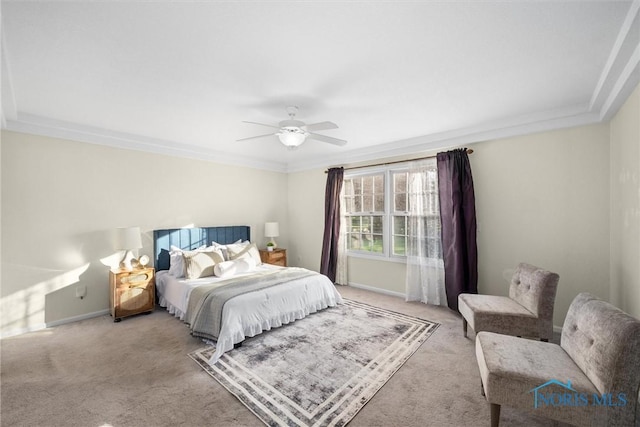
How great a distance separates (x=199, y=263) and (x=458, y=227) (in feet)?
12.3

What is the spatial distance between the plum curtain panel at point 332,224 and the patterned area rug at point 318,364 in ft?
5.48

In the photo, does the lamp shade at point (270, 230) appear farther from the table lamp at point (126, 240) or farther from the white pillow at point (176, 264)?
the table lamp at point (126, 240)

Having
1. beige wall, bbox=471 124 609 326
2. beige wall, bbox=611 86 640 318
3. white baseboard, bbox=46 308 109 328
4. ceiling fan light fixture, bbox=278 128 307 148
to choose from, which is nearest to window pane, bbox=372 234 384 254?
beige wall, bbox=471 124 609 326

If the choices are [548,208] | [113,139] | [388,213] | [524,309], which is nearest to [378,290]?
[388,213]

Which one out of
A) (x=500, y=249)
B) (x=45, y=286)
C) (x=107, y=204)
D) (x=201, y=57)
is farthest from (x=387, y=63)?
(x=45, y=286)

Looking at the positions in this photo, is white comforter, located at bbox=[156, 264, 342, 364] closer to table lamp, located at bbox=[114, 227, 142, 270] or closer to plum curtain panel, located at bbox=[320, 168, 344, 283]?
table lamp, located at bbox=[114, 227, 142, 270]

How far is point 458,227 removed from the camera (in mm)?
3795

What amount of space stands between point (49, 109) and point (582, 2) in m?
4.84

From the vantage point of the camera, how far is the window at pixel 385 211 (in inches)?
167

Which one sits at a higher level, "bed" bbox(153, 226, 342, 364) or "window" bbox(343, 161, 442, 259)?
"window" bbox(343, 161, 442, 259)

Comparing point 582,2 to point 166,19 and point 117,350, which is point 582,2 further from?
point 117,350

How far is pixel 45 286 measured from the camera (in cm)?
342

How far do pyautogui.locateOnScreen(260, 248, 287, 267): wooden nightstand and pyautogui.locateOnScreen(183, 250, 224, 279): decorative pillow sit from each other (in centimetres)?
146

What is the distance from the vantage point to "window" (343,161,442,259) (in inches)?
167
